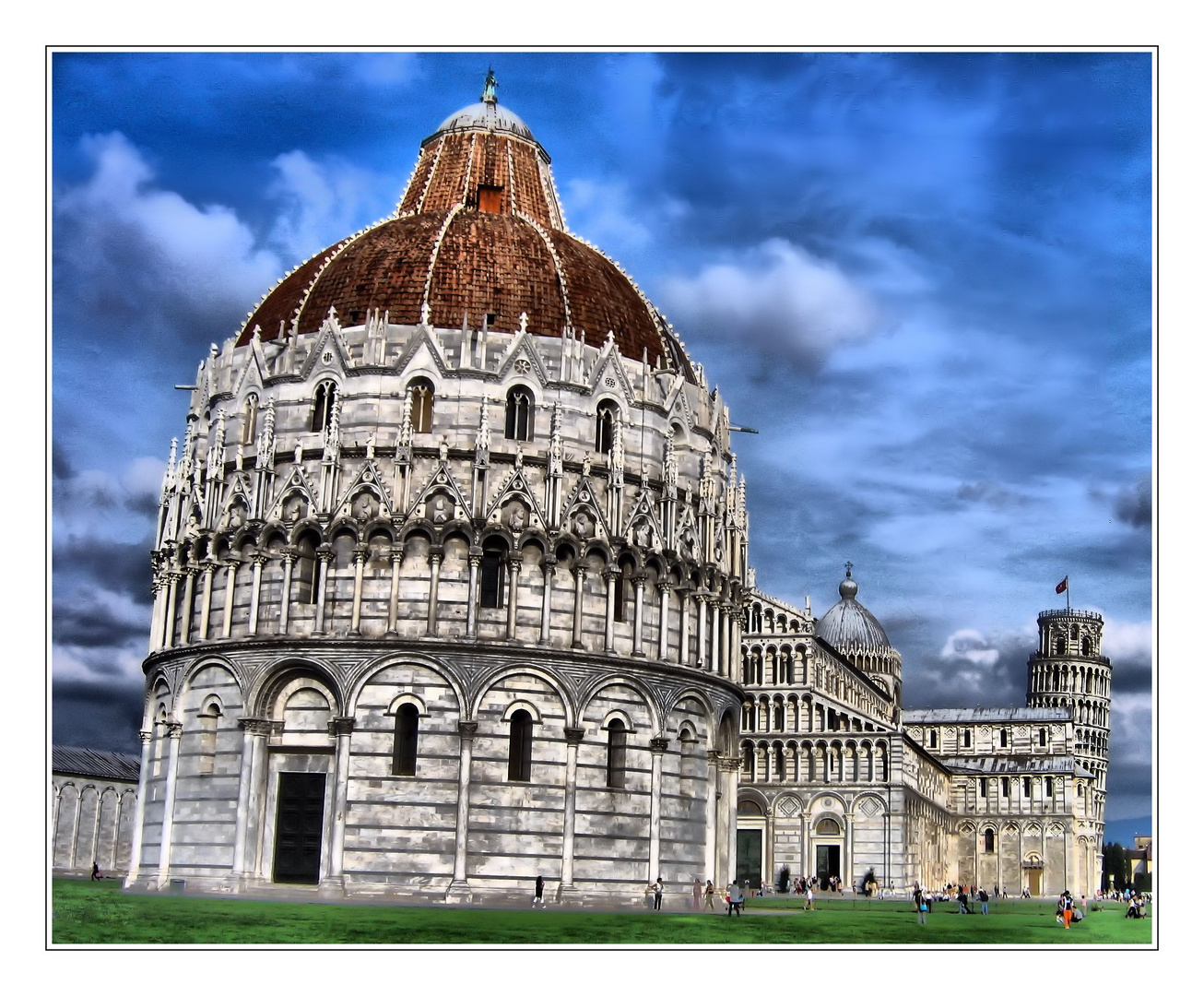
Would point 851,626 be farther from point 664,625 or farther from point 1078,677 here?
point 664,625

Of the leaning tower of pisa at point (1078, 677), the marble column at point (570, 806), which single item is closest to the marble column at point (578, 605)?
the marble column at point (570, 806)

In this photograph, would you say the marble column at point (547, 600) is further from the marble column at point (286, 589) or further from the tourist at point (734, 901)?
the tourist at point (734, 901)

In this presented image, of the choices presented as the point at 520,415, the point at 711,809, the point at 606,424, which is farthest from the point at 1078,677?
the point at 520,415

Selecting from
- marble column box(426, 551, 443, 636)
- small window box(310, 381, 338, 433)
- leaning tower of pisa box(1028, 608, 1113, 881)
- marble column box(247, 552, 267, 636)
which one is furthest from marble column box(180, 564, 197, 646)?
leaning tower of pisa box(1028, 608, 1113, 881)

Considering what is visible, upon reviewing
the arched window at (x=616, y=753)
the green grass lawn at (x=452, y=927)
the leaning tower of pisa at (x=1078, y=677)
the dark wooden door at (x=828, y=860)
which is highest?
the leaning tower of pisa at (x=1078, y=677)

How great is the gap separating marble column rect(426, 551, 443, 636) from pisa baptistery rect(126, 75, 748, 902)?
0.16 metres

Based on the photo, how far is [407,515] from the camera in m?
47.5

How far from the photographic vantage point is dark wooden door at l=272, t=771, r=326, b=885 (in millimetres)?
45969

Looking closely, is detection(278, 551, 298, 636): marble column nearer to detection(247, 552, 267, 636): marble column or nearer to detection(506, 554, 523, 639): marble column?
detection(247, 552, 267, 636): marble column

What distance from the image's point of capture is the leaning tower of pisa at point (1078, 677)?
469ft

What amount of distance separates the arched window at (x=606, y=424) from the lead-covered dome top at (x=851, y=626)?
7742cm

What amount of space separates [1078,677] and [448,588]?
4380 inches

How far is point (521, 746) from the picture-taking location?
1853 inches

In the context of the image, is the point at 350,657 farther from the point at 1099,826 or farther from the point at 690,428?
the point at 1099,826
